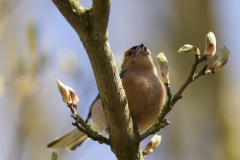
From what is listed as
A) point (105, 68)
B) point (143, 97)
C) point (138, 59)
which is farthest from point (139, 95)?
point (105, 68)

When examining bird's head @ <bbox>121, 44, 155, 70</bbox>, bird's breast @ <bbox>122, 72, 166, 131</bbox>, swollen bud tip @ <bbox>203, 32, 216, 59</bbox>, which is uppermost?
bird's head @ <bbox>121, 44, 155, 70</bbox>

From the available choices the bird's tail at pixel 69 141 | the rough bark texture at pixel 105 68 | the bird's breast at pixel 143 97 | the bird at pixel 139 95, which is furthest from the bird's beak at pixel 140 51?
the rough bark texture at pixel 105 68

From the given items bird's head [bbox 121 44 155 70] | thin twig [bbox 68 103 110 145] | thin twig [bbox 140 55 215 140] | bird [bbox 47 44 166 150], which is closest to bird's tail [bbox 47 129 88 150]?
bird [bbox 47 44 166 150]

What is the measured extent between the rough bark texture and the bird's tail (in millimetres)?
2356

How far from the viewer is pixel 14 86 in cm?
393

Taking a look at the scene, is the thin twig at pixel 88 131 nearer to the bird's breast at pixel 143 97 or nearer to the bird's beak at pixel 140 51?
the bird's breast at pixel 143 97

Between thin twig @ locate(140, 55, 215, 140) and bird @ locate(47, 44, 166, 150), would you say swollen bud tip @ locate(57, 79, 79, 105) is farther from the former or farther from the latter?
bird @ locate(47, 44, 166, 150)

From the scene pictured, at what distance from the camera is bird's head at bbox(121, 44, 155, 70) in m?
4.89

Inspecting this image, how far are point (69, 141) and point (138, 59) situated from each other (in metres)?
1.37

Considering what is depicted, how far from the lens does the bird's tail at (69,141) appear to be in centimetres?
516

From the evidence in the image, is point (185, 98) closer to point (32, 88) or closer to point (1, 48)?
point (1, 48)

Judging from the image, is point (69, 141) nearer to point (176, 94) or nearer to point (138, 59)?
point (138, 59)

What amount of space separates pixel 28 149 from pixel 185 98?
3.47 meters

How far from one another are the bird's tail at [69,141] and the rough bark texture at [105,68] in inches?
92.8
